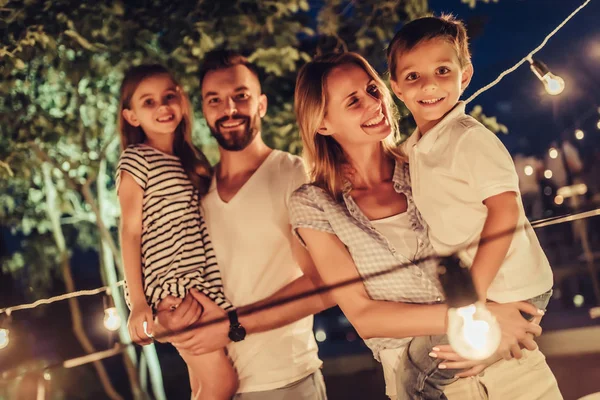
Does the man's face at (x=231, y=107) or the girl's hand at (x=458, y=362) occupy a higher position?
the man's face at (x=231, y=107)

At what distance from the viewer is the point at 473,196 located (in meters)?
1.58

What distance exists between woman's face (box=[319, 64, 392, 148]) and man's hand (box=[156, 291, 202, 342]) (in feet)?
2.50

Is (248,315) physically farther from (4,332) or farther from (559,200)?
(559,200)

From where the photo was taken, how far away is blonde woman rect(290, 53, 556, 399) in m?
1.57

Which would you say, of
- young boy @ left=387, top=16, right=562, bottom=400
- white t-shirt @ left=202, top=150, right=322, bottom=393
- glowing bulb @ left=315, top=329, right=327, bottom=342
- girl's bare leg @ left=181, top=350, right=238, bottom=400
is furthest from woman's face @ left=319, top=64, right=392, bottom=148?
glowing bulb @ left=315, top=329, right=327, bottom=342

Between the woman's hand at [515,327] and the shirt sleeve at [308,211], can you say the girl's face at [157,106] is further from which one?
the woman's hand at [515,327]

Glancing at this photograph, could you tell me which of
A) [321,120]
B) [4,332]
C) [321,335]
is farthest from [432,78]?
[321,335]

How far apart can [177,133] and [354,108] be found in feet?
3.04

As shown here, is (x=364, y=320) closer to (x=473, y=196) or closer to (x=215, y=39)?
(x=473, y=196)

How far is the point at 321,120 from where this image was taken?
1.83 m

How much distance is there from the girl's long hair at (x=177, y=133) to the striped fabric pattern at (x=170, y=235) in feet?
0.21

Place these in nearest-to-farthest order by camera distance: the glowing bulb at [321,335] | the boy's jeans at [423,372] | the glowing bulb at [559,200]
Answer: the boy's jeans at [423,372] < the glowing bulb at [321,335] < the glowing bulb at [559,200]

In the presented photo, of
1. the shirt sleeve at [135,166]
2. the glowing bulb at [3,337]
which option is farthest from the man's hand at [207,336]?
the glowing bulb at [3,337]

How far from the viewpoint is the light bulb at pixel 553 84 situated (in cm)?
204
